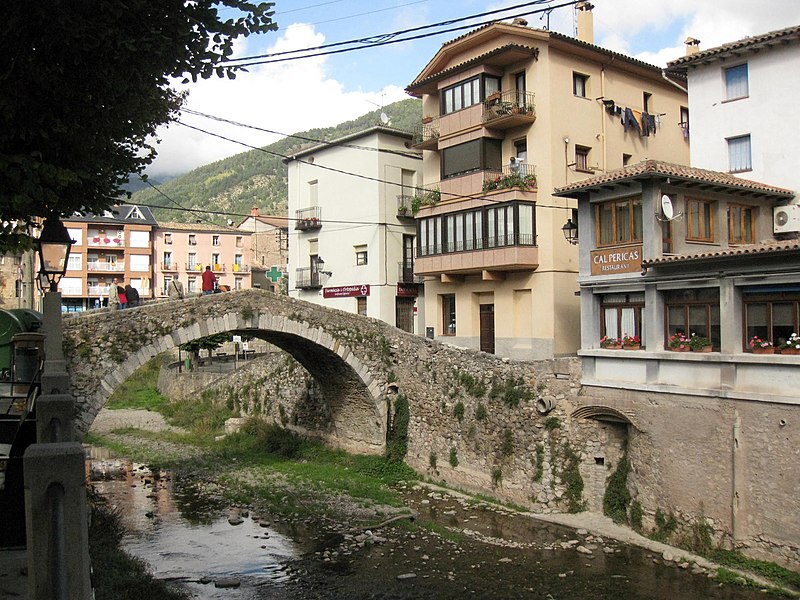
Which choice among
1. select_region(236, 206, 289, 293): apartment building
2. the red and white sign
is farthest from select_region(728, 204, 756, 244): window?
select_region(236, 206, 289, 293): apartment building

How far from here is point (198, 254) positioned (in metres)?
60.8

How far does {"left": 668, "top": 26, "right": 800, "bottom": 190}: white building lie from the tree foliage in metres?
16.1

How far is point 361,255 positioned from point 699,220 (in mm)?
18861

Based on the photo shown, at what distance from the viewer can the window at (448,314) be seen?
2900cm

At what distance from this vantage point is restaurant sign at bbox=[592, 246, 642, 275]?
16625 mm

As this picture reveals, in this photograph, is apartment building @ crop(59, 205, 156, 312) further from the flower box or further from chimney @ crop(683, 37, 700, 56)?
the flower box

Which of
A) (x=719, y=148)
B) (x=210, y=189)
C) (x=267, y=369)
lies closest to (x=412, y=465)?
(x=267, y=369)

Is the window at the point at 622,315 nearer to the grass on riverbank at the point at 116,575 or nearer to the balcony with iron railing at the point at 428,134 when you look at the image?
the grass on riverbank at the point at 116,575

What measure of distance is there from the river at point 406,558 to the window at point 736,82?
13.1 meters

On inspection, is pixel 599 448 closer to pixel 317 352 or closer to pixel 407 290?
pixel 317 352

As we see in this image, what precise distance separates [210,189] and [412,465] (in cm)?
11221

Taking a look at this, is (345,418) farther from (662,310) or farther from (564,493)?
(662,310)

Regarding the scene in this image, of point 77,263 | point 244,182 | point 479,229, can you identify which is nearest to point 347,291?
point 479,229

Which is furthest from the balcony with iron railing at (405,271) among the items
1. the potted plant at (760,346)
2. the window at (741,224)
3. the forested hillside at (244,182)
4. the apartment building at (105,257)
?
the forested hillside at (244,182)
